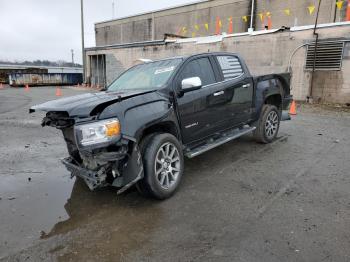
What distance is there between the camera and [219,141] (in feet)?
16.3

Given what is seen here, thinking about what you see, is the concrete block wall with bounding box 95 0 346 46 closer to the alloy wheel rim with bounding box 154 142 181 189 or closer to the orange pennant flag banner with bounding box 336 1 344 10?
the orange pennant flag banner with bounding box 336 1 344 10

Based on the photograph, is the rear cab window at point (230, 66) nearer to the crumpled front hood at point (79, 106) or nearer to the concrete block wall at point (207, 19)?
the crumpled front hood at point (79, 106)

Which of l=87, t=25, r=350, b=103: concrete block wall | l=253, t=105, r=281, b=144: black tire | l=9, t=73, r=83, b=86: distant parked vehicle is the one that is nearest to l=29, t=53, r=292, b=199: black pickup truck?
l=253, t=105, r=281, b=144: black tire

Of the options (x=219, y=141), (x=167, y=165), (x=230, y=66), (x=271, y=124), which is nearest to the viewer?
(x=167, y=165)

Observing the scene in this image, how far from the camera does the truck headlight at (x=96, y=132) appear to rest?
3250 millimetres

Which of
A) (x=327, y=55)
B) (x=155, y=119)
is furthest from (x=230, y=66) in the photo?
(x=327, y=55)

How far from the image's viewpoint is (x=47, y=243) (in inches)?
118

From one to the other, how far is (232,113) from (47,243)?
11.8 feet

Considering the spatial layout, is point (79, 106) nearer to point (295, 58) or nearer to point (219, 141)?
point (219, 141)

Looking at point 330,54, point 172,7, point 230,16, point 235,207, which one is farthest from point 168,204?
point 172,7

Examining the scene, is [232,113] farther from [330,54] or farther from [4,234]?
[330,54]

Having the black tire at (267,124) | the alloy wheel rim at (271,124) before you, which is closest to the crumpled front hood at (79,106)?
the black tire at (267,124)

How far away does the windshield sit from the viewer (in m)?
4.37

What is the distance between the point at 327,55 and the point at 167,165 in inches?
478
